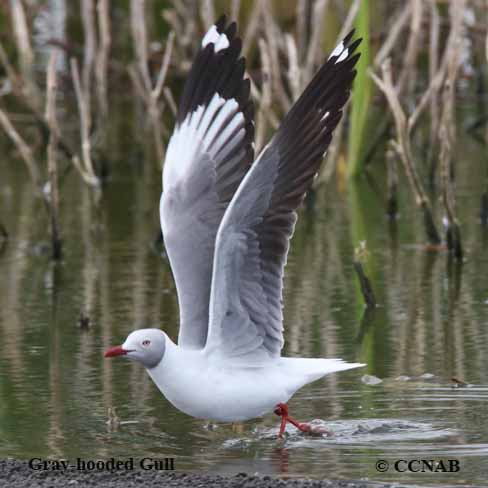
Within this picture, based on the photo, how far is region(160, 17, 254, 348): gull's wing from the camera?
23.8 ft

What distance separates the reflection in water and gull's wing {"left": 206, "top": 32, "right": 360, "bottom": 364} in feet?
1.85

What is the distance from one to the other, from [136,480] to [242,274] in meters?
1.22

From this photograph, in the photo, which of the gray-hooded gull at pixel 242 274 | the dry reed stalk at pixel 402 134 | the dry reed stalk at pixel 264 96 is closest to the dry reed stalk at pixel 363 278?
the dry reed stalk at pixel 402 134

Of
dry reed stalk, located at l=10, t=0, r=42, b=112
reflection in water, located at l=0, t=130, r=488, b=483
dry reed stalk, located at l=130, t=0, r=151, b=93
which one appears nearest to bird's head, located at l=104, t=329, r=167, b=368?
reflection in water, located at l=0, t=130, r=488, b=483

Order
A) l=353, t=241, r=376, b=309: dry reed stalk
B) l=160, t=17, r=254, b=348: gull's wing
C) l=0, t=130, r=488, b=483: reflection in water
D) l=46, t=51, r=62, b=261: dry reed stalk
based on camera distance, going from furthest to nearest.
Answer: l=46, t=51, r=62, b=261: dry reed stalk
l=353, t=241, r=376, b=309: dry reed stalk
l=160, t=17, r=254, b=348: gull's wing
l=0, t=130, r=488, b=483: reflection in water

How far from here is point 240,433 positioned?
271 inches

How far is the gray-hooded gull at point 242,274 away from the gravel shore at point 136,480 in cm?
73

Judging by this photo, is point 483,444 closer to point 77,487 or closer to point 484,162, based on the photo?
point 77,487

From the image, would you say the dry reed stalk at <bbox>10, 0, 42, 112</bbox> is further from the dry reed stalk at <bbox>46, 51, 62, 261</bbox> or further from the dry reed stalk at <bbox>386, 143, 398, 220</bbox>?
the dry reed stalk at <bbox>386, 143, 398, 220</bbox>

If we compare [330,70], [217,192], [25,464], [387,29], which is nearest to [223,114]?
[217,192]

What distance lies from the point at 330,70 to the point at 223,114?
897 mm

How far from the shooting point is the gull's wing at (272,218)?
650 cm

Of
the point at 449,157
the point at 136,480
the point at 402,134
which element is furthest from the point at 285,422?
the point at 402,134

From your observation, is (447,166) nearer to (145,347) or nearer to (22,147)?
(22,147)
